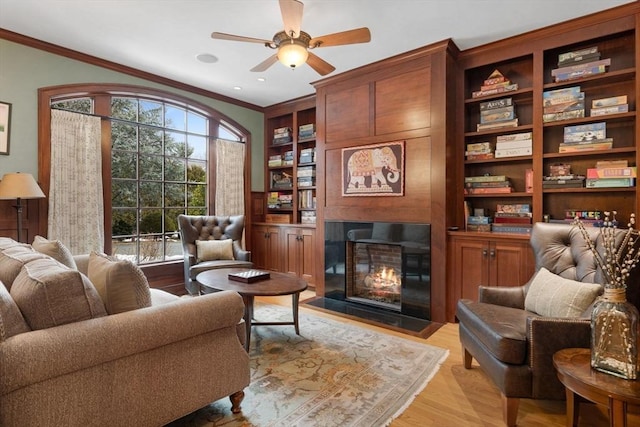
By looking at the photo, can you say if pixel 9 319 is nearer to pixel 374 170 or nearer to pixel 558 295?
pixel 558 295

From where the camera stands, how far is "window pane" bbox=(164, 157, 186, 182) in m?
4.49

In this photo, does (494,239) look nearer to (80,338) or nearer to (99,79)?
(80,338)

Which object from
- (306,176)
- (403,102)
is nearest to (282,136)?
(306,176)

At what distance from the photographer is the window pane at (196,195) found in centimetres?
476

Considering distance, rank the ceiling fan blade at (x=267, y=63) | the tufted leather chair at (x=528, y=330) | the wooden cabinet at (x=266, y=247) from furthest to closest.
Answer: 1. the wooden cabinet at (x=266, y=247)
2. the ceiling fan blade at (x=267, y=63)
3. the tufted leather chair at (x=528, y=330)

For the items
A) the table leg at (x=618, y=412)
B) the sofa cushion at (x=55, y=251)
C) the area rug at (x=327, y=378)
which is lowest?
the area rug at (x=327, y=378)

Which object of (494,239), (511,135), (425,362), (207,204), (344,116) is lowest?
(425,362)

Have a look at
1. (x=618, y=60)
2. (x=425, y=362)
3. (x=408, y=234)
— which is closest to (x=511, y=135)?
(x=618, y=60)

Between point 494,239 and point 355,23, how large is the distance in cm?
233

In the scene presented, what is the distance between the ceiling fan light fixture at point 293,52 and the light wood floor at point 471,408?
2463 millimetres

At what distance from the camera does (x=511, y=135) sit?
336cm

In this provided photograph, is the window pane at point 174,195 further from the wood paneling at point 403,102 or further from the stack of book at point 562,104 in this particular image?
the stack of book at point 562,104

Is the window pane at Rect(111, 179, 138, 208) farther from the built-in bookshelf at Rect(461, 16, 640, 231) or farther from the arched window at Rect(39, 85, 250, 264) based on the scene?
the built-in bookshelf at Rect(461, 16, 640, 231)

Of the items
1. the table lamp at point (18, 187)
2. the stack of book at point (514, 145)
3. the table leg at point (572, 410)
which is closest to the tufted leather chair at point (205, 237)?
the table lamp at point (18, 187)
